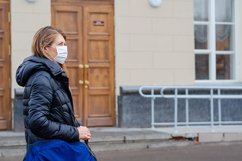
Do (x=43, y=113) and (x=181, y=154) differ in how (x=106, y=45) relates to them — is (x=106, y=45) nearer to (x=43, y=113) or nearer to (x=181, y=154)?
(x=181, y=154)

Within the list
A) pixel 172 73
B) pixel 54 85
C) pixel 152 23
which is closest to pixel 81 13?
pixel 152 23

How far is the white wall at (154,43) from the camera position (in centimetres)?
982

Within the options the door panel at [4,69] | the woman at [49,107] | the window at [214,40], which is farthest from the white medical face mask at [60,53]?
the window at [214,40]

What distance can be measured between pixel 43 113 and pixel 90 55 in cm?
662

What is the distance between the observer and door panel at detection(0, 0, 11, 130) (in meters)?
9.19

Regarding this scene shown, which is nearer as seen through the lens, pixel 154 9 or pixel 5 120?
pixel 5 120

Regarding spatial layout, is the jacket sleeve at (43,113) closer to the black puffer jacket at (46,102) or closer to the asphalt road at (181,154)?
the black puffer jacket at (46,102)

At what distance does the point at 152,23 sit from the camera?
Answer: 1003 centimetres

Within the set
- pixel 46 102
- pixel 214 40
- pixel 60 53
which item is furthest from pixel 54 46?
pixel 214 40

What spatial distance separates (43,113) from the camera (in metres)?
3.17

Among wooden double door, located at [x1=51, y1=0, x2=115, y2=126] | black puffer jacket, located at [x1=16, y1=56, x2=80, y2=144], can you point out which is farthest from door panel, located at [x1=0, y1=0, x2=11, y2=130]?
black puffer jacket, located at [x1=16, y1=56, x2=80, y2=144]

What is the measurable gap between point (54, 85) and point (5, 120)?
6.15 m

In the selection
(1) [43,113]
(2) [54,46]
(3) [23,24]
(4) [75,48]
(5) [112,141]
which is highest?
(3) [23,24]

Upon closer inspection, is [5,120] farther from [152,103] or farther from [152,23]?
[152,23]
